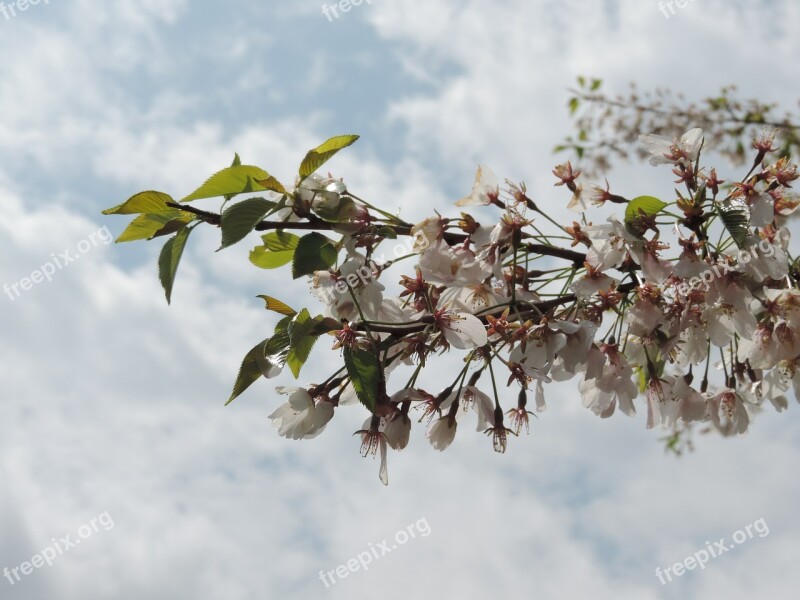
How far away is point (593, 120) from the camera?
5773mm

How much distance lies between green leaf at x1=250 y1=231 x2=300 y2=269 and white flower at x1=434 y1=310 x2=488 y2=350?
335mm

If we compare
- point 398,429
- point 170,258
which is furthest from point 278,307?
point 398,429

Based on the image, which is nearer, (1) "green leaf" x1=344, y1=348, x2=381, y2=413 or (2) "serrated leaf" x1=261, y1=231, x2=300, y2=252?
(1) "green leaf" x1=344, y1=348, x2=381, y2=413

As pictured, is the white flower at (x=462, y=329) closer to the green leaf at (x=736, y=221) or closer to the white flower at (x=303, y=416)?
the white flower at (x=303, y=416)

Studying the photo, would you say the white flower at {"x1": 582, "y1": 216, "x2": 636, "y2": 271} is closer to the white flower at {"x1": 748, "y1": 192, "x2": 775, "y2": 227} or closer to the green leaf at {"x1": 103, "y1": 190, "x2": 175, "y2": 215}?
the white flower at {"x1": 748, "y1": 192, "x2": 775, "y2": 227}

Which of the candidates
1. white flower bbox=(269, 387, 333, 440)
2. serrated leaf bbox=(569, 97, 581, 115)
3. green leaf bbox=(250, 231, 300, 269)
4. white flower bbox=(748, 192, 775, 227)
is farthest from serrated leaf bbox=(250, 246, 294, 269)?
serrated leaf bbox=(569, 97, 581, 115)

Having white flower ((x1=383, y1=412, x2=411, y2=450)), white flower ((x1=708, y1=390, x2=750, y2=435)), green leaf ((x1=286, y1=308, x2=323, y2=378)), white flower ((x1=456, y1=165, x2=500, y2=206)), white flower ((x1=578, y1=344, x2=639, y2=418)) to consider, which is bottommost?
white flower ((x1=708, y1=390, x2=750, y2=435))

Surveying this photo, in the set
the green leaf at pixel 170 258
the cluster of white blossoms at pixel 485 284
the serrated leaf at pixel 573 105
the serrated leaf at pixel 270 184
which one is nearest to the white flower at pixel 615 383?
the cluster of white blossoms at pixel 485 284

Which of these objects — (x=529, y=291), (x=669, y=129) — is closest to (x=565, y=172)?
(x=529, y=291)

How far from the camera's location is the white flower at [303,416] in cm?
165

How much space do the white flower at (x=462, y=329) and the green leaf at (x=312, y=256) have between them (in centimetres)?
23

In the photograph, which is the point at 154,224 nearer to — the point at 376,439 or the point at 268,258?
the point at 268,258

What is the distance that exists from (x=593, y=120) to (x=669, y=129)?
55 centimetres

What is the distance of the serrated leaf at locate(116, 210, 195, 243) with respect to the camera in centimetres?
158
